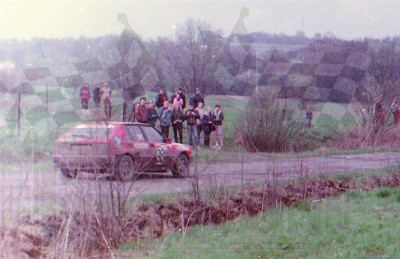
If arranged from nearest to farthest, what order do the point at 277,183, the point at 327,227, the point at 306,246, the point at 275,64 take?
the point at 306,246
the point at 327,227
the point at 277,183
the point at 275,64

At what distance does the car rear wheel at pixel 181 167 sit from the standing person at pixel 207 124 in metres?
5.78

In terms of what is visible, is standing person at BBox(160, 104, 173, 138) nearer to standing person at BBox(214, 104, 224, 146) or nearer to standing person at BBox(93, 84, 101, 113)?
standing person at BBox(93, 84, 101, 113)

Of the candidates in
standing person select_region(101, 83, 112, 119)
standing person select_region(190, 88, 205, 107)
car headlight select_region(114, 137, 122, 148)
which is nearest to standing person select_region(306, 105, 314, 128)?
standing person select_region(190, 88, 205, 107)

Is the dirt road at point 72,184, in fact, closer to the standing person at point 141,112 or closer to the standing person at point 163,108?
the standing person at point 141,112

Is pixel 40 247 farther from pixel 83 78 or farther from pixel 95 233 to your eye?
pixel 83 78

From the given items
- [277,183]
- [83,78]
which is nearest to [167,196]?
[277,183]

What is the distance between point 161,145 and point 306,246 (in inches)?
257

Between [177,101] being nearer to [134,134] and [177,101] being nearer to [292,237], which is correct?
[134,134]

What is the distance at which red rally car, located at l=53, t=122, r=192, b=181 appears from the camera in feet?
31.8

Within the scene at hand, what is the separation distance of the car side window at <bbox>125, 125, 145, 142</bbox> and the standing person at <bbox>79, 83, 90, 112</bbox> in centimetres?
230

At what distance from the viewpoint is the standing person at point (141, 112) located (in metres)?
18.1

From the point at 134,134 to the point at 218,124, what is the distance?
24.0 ft

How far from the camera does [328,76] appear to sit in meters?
26.8
